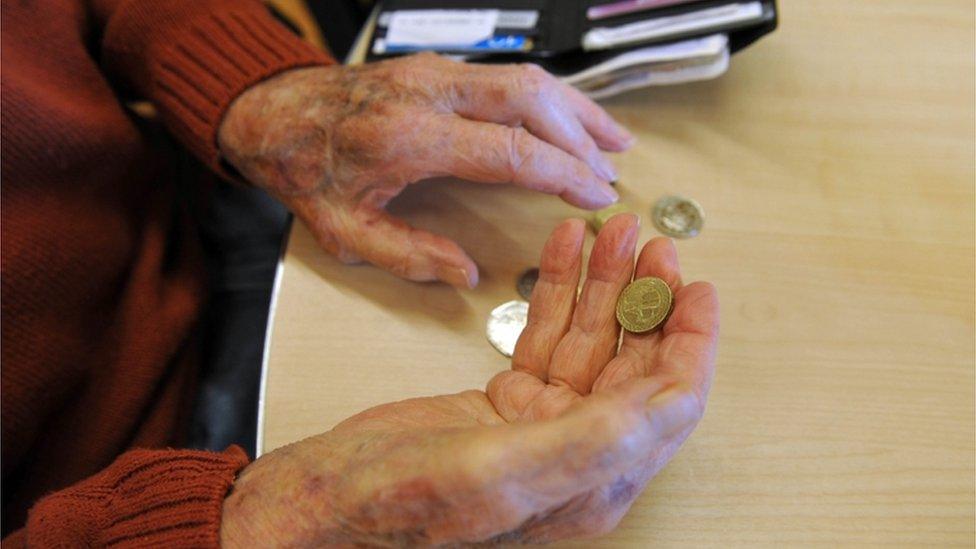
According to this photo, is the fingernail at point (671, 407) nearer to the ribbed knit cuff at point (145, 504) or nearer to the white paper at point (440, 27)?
the ribbed knit cuff at point (145, 504)

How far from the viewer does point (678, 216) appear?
80cm

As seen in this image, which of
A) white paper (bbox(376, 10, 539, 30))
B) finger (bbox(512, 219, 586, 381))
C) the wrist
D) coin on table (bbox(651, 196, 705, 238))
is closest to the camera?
the wrist

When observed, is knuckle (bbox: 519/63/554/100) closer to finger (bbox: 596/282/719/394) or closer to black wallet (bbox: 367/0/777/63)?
black wallet (bbox: 367/0/777/63)

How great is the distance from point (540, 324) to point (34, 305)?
57 cm

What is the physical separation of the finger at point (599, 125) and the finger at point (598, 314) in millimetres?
180

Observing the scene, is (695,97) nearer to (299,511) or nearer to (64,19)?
(299,511)

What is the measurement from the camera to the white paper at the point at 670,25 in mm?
823

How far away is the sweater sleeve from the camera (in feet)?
2.81

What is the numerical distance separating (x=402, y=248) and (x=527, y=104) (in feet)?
0.71

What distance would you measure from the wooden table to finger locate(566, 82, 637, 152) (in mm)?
44

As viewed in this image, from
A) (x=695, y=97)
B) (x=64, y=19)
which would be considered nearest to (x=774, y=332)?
(x=695, y=97)

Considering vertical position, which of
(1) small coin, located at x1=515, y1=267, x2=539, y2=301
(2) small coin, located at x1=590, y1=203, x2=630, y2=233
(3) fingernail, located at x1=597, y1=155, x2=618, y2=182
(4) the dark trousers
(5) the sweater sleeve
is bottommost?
(4) the dark trousers

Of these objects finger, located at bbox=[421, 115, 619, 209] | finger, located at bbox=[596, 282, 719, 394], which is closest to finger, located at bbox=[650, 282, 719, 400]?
finger, located at bbox=[596, 282, 719, 394]

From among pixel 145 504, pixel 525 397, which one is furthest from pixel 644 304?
pixel 145 504
